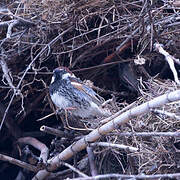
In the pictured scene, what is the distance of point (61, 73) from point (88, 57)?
0.31 metres

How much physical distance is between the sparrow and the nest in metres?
0.08

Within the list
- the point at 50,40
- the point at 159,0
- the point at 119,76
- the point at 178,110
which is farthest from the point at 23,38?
the point at 178,110

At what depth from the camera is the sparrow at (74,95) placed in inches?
124

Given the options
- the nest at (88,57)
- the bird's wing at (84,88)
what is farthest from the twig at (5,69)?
the bird's wing at (84,88)

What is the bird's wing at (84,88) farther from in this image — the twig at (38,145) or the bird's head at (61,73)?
the twig at (38,145)

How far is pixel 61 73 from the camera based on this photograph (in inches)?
125

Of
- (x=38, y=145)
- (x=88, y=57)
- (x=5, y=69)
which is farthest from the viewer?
(x=88, y=57)

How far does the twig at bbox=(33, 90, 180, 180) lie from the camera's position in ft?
7.00

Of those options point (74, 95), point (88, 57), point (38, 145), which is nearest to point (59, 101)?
point (74, 95)

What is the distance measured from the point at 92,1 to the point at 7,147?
3.95 feet

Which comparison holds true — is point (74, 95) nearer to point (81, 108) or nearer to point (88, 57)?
point (81, 108)

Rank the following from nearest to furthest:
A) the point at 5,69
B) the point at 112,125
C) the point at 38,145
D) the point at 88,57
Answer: the point at 112,125, the point at 5,69, the point at 38,145, the point at 88,57

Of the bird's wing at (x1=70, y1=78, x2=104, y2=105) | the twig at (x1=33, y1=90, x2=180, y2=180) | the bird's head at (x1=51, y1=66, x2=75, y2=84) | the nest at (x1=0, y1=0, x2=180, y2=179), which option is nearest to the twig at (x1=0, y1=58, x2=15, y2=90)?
the nest at (x1=0, y1=0, x2=180, y2=179)

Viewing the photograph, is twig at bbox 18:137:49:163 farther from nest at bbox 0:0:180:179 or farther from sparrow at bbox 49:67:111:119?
sparrow at bbox 49:67:111:119
